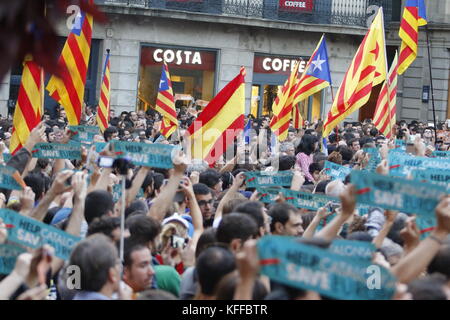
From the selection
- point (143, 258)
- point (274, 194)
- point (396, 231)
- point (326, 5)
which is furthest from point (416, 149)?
point (326, 5)

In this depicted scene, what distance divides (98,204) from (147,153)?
29.9 inches

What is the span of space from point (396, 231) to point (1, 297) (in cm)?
351

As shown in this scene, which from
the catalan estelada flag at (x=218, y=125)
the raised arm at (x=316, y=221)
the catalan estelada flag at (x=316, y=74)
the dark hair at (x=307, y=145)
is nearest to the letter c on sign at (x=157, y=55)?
the catalan estelada flag at (x=316, y=74)

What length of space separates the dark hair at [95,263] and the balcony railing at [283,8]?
22.4 metres

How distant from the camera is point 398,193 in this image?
17.2 ft

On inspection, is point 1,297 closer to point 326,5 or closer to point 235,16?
point 235,16

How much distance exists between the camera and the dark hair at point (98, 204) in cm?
706

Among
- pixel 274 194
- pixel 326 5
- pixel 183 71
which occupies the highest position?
pixel 326 5

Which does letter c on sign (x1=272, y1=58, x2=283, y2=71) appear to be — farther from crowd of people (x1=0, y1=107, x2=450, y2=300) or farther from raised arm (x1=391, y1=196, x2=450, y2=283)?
raised arm (x1=391, y1=196, x2=450, y2=283)

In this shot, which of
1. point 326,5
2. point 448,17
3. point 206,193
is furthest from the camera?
point 448,17

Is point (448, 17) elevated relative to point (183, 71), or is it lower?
elevated

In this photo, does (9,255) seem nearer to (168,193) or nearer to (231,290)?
(231,290)

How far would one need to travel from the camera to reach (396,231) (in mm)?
7301
